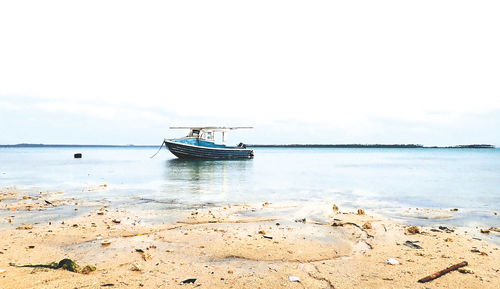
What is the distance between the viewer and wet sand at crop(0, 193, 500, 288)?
16.7 ft

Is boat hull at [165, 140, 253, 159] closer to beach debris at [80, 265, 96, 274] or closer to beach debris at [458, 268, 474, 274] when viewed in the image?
beach debris at [80, 265, 96, 274]

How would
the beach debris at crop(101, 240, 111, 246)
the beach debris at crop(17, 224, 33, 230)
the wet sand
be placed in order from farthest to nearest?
the beach debris at crop(17, 224, 33, 230) → the beach debris at crop(101, 240, 111, 246) → the wet sand

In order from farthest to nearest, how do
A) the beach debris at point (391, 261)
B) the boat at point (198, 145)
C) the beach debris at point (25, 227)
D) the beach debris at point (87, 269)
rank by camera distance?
the boat at point (198, 145) → the beach debris at point (25, 227) → the beach debris at point (391, 261) → the beach debris at point (87, 269)

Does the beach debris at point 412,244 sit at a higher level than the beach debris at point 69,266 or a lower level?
lower

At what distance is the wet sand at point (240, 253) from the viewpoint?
16.7ft

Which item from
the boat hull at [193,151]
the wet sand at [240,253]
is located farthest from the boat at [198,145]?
the wet sand at [240,253]

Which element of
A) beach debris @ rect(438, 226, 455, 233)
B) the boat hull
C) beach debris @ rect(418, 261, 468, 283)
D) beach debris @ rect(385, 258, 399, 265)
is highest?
the boat hull

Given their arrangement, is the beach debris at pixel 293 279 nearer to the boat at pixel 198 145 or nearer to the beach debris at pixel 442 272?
the beach debris at pixel 442 272

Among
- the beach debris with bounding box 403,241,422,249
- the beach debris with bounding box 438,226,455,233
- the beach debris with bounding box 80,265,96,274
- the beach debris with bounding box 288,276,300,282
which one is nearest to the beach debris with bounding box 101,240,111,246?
the beach debris with bounding box 80,265,96,274

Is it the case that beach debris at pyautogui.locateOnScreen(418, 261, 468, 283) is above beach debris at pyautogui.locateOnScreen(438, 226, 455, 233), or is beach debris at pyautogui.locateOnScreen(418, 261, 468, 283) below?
above

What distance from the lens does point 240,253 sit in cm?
642

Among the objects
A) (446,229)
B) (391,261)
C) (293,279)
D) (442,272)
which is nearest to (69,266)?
(293,279)

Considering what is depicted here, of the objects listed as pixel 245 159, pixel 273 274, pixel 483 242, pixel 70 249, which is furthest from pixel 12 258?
pixel 245 159

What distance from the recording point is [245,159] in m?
55.8
